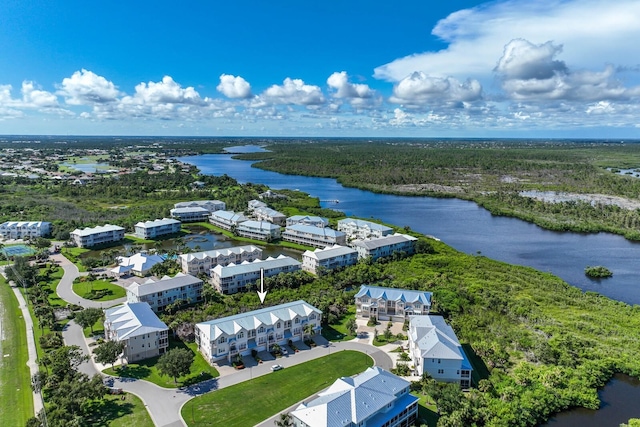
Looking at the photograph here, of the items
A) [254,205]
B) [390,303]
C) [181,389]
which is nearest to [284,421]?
[181,389]

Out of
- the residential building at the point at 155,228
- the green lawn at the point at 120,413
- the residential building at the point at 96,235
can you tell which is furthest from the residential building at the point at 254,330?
the residential building at the point at 155,228

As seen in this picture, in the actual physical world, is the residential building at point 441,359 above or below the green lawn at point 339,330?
above

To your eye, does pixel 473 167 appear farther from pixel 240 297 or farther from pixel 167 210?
pixel 240 297

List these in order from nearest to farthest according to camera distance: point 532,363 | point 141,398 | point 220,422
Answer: point 220,422
point 141,398
point 532,363

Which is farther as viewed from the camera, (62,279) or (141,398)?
(62,279)

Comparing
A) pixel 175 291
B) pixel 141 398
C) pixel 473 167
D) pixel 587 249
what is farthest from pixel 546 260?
pixel 473 167

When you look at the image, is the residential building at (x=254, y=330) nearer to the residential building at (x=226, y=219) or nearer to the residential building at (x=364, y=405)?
the residential building at (x=364, y=405)

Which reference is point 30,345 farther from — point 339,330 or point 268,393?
point 339,330
